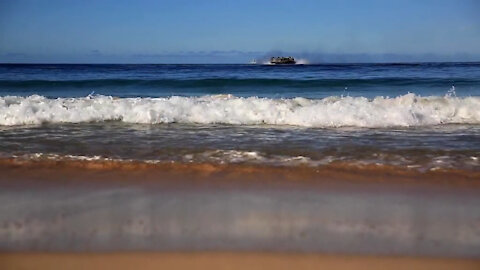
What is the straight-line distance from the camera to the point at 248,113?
9.28 m

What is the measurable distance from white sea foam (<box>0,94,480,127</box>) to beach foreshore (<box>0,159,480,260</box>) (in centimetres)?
369

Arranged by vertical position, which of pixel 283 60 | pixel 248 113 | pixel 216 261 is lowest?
pixel 216 261

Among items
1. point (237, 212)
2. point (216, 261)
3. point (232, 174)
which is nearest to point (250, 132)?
point (232, 174)

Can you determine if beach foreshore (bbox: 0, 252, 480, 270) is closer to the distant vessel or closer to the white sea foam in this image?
the white sea foam

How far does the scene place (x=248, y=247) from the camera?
117 inches

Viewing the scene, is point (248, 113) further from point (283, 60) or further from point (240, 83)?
point (283, 60)

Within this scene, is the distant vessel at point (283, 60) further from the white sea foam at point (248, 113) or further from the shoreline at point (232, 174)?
the shoreline at point (232, 174)

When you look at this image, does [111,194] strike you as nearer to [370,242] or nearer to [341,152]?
[370,242]

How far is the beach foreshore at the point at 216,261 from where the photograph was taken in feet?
8.91

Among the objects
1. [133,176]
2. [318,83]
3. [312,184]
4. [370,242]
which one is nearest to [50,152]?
[133,176]

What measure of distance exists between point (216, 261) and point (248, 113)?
6.60 m

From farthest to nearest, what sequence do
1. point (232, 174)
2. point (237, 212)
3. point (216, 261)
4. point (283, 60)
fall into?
point (283, 60), point (232, 174), point (237, 212), point (216, 261)

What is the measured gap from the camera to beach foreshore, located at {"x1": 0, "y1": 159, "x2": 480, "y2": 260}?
2.96 m

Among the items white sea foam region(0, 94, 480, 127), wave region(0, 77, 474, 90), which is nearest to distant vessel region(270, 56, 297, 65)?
wave region(0, 77, 474, 90)
